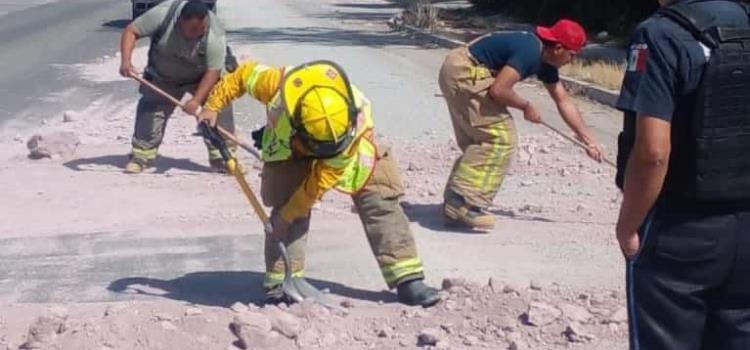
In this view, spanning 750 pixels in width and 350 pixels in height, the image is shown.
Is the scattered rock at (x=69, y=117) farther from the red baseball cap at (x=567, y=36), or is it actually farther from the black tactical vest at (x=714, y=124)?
the black tactical vest at (x=714, y=124)

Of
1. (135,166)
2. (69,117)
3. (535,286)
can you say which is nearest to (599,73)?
(69,117)

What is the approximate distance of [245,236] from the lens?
864 cm

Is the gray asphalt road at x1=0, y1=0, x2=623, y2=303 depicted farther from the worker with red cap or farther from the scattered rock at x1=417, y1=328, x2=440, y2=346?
the scattered rock at x1=417, y1=328, x2=440, y2=346

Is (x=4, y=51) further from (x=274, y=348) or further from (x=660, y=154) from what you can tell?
(x=660, y=154)

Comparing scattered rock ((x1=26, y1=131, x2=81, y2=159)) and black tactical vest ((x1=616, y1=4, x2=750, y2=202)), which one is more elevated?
black tactical vest ((x1=616, y1=4, x2=750, y2=202))

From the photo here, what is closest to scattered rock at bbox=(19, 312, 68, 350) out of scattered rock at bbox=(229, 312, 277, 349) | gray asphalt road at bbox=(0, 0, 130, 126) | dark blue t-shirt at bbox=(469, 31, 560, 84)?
scattered rock at bbox=(229, 312, 277, 349)

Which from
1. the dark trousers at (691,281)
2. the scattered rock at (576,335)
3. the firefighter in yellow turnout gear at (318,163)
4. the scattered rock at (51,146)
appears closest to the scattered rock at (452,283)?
the firefighter in yellow turnout gear at (318,163)

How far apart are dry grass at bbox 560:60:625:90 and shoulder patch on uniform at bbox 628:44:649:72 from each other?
13.7 meters

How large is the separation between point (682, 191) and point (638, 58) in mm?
377

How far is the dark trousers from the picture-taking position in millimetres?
3996

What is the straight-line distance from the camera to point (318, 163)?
21.3 feet

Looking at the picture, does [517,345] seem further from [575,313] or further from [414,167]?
[414,167]

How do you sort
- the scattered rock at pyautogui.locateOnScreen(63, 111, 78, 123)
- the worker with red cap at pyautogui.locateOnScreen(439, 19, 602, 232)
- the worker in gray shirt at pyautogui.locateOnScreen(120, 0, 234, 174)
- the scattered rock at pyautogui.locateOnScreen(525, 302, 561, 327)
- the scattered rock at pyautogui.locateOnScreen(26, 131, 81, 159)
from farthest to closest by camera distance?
the scattered rock at pyautogui.locateOnScreen(63, 111, 78, 123), the scattered rock at pyautogui.locateOnScreen(26, 131, 81, 159), the worker in gray shirt at pyautogui.locateOnScreen(120, 0, 234, 174), the worker with red cap at pyautogui.locateOnScreen(439, 19, 602, 232), the scattered rock at pyautogui.locateOnScreen(525, 302, 561, 327)

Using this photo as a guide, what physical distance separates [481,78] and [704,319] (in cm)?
484
